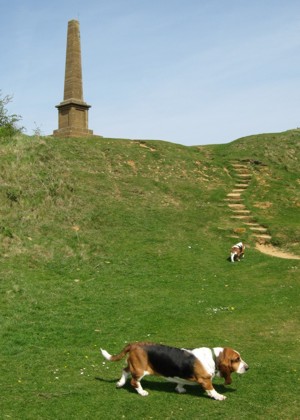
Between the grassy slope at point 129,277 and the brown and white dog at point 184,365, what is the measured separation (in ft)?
1.06

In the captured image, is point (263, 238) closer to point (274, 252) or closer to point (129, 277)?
point (274, 252)

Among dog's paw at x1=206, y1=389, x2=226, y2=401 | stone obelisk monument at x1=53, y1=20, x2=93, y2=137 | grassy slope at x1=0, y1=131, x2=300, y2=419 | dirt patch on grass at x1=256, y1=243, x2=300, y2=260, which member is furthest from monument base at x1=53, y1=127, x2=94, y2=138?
dog's paw at x1=206, y1=389, x2=226, y2=401

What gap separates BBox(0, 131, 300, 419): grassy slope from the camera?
8.10 m

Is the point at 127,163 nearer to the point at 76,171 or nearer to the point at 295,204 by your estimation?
the point at 76,171

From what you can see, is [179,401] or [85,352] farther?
[85,352]

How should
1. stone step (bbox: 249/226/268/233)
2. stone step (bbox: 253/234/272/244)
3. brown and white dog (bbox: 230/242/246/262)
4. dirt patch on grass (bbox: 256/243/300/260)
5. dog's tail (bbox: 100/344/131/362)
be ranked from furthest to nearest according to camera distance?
stone step (bbox: 249/226/268/233)
stone step (bbox: 253/234/272/244)
dirt patch on grass (bbox: 256/243/300/260)
brown and white dog (bbox: 230/242/246/262)
dog's tail (bbox: 100/344/131/362)

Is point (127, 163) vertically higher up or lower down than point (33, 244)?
higher up

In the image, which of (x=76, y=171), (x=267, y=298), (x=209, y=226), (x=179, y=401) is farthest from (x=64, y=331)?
(x=76, y=171)

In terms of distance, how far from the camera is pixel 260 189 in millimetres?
29609

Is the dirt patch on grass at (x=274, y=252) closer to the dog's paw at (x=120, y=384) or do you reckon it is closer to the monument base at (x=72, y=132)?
the dog's paw at (x=120, y=384)

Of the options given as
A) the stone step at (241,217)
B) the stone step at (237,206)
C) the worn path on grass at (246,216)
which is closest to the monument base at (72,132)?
the worn path on grass at (246,216)

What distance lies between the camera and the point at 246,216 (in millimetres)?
25578

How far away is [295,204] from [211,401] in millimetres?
22213

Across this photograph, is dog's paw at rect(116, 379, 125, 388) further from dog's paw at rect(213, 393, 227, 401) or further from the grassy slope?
dog's paw at rect(213, 393, 227, 401)
